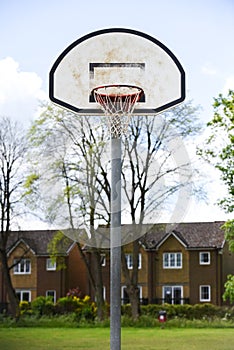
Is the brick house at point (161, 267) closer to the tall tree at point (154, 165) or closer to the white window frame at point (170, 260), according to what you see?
the white window frame at point (170, 260)

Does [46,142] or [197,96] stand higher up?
[197,96]

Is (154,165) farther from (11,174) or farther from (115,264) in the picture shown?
(115,264)

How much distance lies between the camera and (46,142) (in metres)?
12.1

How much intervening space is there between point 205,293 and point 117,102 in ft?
32.8

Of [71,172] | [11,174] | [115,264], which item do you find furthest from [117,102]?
[11,174]

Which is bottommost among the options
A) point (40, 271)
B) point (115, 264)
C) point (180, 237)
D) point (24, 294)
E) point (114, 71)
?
point (24, 294)

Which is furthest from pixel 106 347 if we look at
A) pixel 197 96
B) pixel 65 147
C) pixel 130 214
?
pixel 197 96

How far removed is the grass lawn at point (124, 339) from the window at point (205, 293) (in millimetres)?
3718

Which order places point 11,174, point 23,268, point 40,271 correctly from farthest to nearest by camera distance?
1. point 23,268
2. point 40,271
3. point 11,174

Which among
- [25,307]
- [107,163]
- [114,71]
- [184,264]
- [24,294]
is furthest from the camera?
[24,294]

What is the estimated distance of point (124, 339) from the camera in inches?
388

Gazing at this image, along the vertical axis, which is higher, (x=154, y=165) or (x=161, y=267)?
(x=154, y=165)

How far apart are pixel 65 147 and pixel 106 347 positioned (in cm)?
407

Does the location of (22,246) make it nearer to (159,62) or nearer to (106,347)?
(106,347)
